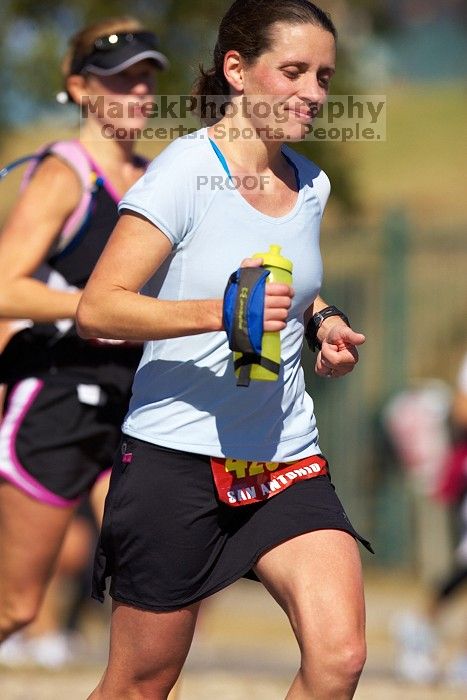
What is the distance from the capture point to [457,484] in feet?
27.0

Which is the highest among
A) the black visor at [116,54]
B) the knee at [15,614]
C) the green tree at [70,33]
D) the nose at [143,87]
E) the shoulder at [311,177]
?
the green tree at [70,33]

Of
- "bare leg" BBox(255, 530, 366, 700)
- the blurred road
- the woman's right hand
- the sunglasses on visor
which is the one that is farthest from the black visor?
the blurred road

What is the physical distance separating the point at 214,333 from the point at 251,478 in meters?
0.37

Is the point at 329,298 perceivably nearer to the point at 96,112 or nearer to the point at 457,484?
the point at 457,484

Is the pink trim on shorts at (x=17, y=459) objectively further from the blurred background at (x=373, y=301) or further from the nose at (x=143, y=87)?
the blurred background at (x=373, y=301)

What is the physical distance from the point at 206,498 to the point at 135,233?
0.68 metres

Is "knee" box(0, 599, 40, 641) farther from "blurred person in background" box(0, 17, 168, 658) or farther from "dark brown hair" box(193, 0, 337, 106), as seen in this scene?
"dark brown hair" box(193, 0, 337, 106)

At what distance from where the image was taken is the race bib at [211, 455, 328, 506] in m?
3.44

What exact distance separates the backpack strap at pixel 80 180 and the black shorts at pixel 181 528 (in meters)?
1.24

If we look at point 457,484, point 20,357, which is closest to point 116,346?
point 20,357

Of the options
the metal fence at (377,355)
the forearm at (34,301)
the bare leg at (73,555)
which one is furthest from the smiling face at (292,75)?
the metal fence at (377,355)

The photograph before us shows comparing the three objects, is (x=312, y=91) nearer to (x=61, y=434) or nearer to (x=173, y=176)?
(x=173, y=176)

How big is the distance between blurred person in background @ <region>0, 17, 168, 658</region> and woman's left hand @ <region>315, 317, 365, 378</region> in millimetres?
1117

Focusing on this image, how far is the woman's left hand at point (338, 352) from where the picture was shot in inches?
136
